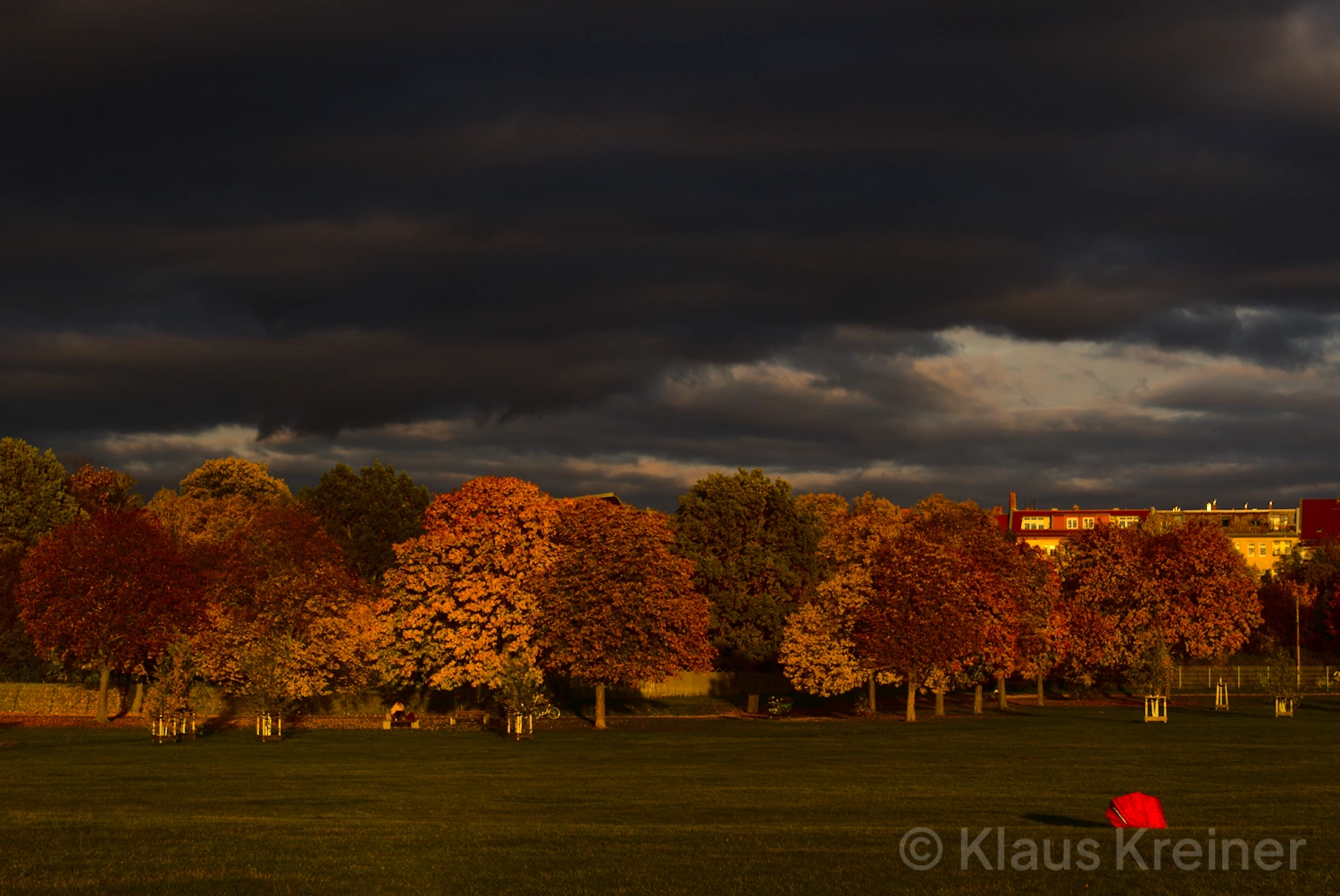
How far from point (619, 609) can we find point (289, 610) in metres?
20.0

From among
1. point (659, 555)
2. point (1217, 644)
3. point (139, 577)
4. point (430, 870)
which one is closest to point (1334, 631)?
point (1217, 644)

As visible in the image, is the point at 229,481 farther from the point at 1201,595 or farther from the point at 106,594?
the point at 1201,595

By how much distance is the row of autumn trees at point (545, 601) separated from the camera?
7306 cm

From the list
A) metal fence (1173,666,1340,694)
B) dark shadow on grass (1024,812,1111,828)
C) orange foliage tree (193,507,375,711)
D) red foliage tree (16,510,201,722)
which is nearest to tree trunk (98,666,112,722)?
red foliage tree (16,510,201,722)

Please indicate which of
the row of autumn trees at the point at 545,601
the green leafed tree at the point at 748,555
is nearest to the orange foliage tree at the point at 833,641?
the row of autumn trees at the point at 545,601

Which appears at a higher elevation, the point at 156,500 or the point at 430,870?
the point at 156,500

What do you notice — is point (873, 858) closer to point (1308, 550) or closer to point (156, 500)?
point (156, 500)

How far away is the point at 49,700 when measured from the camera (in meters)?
86.1

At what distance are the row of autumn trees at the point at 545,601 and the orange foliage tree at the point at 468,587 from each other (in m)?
0.12

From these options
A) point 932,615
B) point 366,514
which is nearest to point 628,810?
point 932,615

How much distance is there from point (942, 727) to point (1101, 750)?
19.2 m

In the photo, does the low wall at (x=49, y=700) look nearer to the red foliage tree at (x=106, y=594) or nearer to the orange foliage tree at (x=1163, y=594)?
the red foliage tree at (x=106, y=594)

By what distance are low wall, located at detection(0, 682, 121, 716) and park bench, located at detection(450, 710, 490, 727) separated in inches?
902

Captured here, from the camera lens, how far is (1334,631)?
5276 inches
